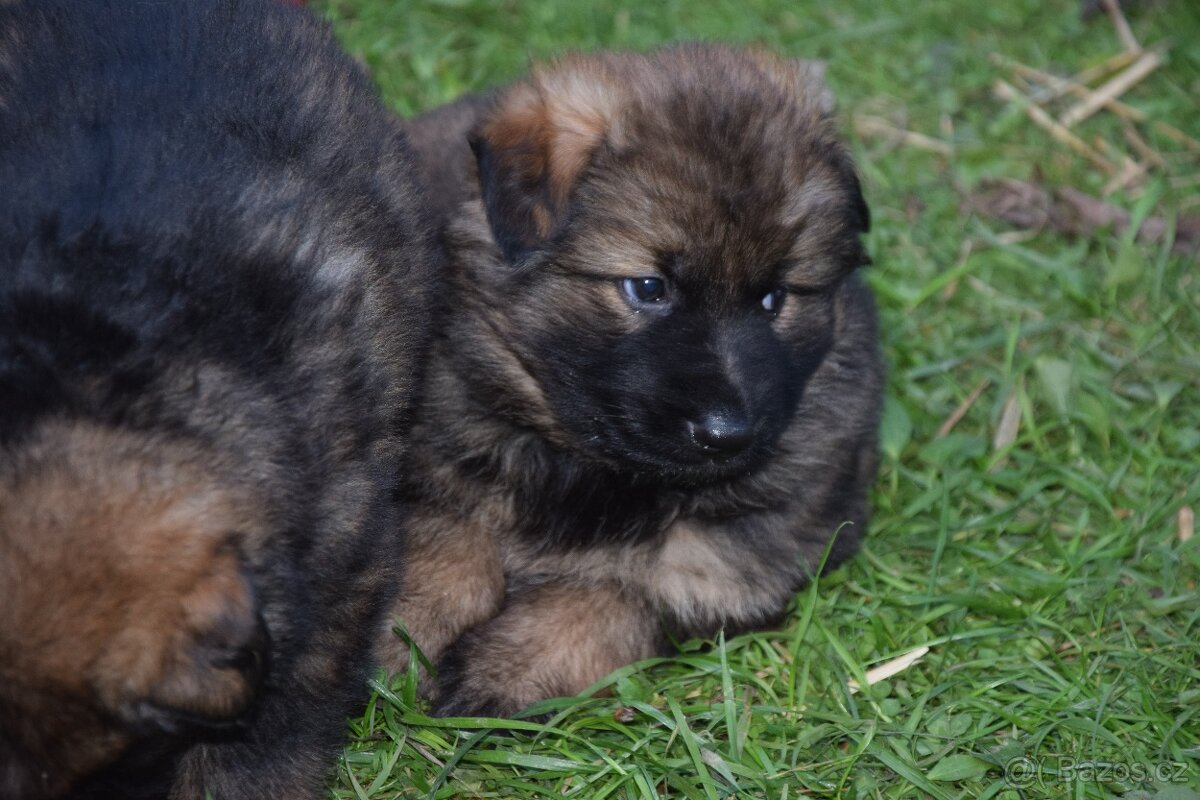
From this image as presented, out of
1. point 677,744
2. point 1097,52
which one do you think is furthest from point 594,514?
point 1097,52

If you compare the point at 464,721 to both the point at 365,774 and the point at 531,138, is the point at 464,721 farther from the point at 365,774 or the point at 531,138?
the point at 531,138

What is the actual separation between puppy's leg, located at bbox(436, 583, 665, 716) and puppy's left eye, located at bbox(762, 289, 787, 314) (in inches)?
27.2

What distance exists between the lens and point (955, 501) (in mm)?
3607

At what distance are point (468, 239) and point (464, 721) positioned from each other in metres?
1.02

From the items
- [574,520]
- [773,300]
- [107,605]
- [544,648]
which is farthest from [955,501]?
[107,605]

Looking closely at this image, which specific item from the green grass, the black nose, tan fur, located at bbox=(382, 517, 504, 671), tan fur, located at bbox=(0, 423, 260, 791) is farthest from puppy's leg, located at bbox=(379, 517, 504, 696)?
tan fur, located at bbox=(0, 423, 260, 791)

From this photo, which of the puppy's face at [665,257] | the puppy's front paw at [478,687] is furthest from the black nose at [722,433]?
the puppy's front paw at [478,687]

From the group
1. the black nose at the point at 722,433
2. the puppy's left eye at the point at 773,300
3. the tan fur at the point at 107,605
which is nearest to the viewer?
the tan fur at the point at 107,605

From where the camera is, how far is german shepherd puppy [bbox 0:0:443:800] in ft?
6.21

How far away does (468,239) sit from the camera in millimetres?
3055

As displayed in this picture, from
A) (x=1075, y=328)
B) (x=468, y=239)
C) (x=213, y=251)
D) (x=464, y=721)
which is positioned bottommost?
(x=1075, y=328)

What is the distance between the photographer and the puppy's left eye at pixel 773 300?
9.70ft

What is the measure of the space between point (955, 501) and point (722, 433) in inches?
44.7

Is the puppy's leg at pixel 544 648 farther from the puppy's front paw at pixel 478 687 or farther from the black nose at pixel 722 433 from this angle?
the black nose at pixel 722 433
